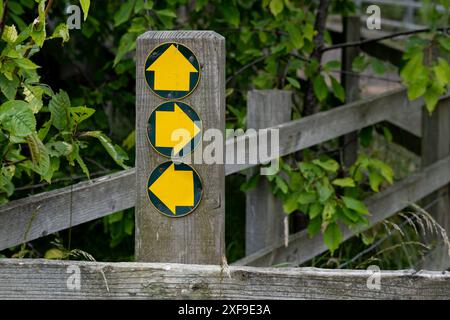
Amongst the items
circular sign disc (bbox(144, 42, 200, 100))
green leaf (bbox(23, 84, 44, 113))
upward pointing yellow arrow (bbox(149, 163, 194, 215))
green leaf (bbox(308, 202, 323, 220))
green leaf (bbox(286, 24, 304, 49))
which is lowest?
green leaf (bbox(308, 202, 323, 220))

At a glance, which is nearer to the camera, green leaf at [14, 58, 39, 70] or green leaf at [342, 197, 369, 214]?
green leaf at [14, 58, 39, 70]

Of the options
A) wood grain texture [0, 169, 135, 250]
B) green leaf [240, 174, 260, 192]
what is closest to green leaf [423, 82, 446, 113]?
green leaf [240, 174, 260, 192]

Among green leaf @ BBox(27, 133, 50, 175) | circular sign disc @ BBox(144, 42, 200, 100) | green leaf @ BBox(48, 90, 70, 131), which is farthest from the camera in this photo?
green leaf @ BBox(48, 90, 70, 131)

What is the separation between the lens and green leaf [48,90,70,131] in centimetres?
265

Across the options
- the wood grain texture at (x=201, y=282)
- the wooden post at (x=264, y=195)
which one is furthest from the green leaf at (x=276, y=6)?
the wood grain texture at (x=201, y=282)

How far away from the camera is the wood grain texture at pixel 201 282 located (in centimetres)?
212

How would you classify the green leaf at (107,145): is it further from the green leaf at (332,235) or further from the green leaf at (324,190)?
the green leaf at (332,235)

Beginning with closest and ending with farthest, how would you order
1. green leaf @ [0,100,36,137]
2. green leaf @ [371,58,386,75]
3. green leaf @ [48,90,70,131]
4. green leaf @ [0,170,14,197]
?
green leaf @ [0,100,36,137] → green leaf @ [48,90,70,131] → green leaf @ [0,170,14,197] → green leaf @ [371,58,386,75]

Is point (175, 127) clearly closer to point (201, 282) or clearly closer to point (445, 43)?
point (201, 282)

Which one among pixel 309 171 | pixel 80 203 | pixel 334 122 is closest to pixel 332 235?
pixel 309 171

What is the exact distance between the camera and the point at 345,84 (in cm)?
529

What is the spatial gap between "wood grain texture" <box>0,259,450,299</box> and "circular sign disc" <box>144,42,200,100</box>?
0.46m

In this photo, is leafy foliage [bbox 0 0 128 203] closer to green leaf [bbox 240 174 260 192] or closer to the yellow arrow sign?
the yellow arrow sign

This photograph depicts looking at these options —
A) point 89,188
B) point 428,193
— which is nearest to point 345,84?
point 428,193
